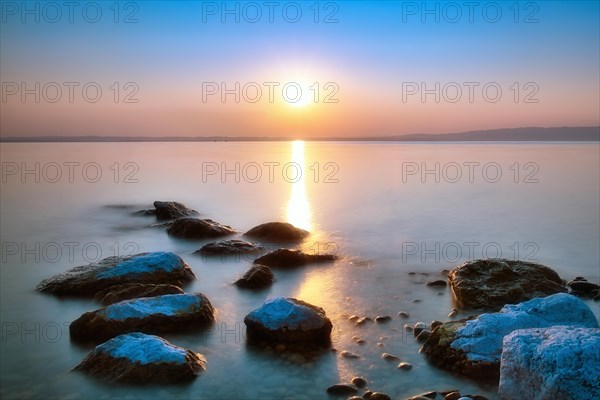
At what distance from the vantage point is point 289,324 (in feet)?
27.5

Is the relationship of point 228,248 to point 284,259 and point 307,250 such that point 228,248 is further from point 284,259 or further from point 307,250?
point 307,250

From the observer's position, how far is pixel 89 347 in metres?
8.38

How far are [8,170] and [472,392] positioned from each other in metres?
61.4

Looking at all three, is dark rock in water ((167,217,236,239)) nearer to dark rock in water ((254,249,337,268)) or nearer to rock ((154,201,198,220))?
rock ((154,201,198,220))

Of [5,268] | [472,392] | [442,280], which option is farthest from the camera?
[5,268]

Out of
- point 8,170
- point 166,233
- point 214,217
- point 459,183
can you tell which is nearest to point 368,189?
point 459,183

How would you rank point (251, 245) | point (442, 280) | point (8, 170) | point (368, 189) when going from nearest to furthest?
point (442, 280), point (251, 245), point (368, 189), point (8, 170)

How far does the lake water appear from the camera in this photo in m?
7.34

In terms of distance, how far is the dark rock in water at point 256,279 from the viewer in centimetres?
1193

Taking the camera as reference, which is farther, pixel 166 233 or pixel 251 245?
pixel 166 233

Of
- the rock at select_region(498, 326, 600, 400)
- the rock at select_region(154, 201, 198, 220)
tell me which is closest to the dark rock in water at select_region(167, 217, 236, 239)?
the rock at select_region(154, 201, 198, 220)

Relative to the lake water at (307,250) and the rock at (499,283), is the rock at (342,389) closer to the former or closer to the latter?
the lake water at (307,250)

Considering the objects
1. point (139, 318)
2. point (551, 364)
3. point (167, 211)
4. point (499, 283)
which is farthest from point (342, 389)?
point (167, 211)

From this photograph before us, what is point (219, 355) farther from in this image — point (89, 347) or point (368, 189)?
point (368, 189)
